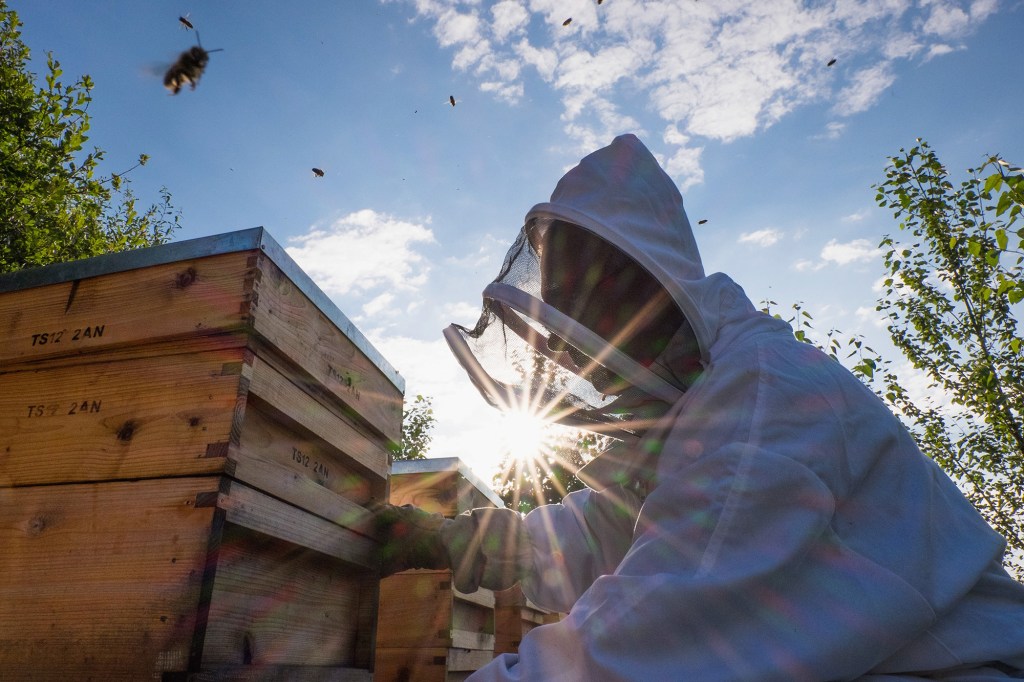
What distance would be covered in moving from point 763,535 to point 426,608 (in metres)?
2.54

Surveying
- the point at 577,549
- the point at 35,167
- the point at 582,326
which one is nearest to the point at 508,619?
the point at 577,549

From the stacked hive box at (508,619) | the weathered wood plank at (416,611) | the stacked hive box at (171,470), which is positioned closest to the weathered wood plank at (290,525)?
the stacked hive box at (171,470)

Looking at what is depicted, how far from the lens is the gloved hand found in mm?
2586

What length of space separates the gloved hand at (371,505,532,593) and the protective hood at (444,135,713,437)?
526 mm

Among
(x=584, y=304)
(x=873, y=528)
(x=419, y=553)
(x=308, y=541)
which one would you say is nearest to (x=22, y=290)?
(x=308, y=541)

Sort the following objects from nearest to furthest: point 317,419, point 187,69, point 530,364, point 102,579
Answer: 1. point 102,579
2. point 317,419
3. point 530,364
4. point 187,69

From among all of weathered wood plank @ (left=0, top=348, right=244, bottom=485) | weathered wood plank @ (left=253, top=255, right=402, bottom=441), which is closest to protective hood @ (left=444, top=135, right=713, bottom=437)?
weathered wood plank @ (left=253, top=255, right=402, bottom=441)

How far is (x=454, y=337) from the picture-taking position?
2480 mm

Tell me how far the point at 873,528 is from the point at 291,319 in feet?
6.04

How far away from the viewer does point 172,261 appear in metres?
2.02

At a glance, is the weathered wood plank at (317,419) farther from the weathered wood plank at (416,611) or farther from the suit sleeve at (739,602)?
the suit sleeve at (739,602)

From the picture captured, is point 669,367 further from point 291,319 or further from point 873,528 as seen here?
point 291,319

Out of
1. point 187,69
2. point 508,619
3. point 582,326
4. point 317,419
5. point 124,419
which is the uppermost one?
point 187,69

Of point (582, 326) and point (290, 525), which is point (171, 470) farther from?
point (582, 326)
